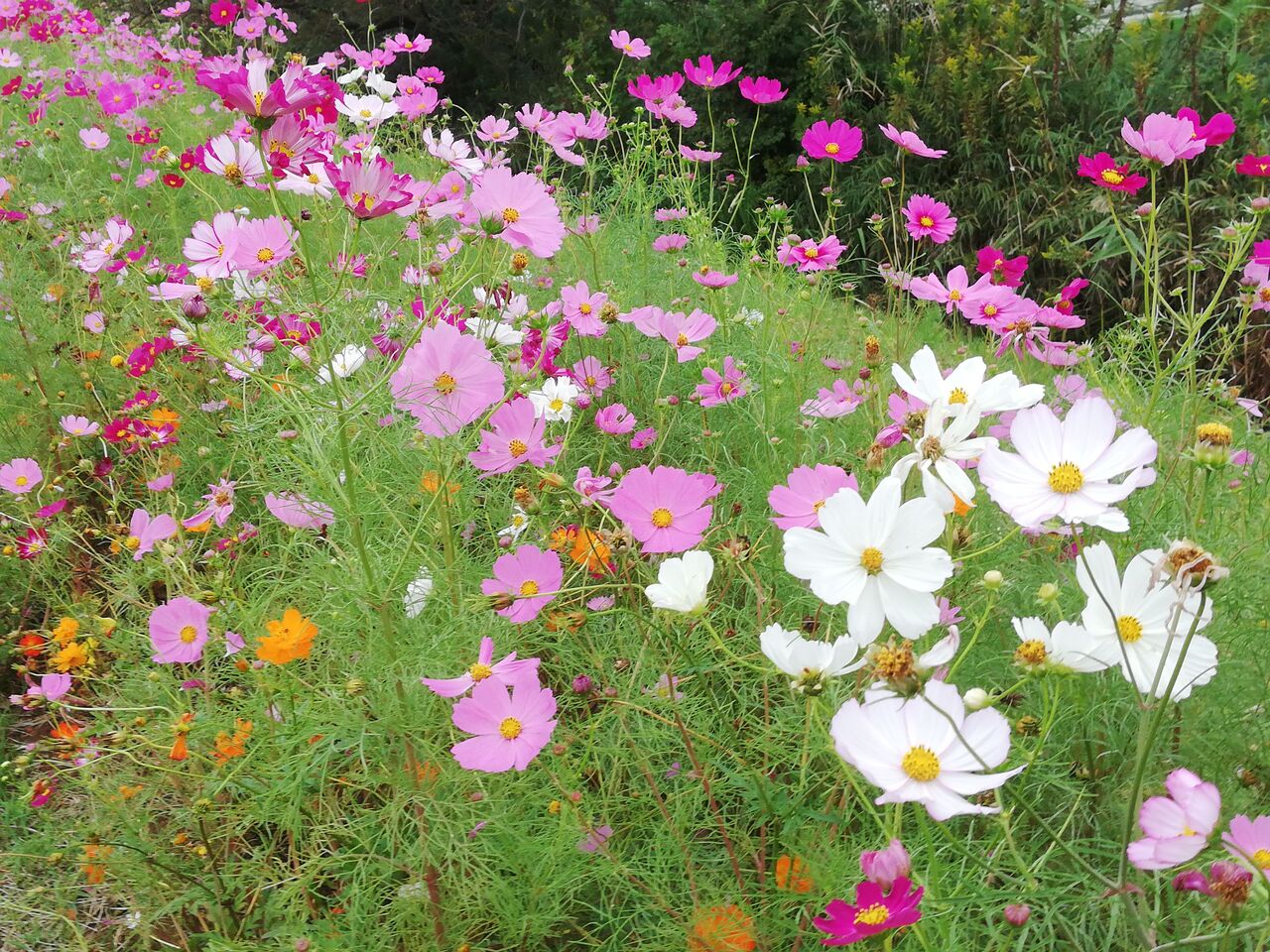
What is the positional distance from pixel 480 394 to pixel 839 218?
3116 millimetres

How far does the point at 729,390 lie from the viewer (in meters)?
1.51

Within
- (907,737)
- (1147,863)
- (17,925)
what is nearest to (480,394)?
(907,737)

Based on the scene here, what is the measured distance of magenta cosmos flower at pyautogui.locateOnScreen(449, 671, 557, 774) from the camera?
87cm

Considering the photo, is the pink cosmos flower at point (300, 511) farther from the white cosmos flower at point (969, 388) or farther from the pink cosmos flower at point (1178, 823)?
the pink cosmos flower at point (1178, 823)

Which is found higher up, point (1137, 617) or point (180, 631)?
point (1137, 617)

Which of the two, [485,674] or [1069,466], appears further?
[485,674]

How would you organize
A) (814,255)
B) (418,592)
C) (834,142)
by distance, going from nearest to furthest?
(418,592) → (814,255) → (834,142)

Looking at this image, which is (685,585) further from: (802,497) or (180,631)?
(180,631)

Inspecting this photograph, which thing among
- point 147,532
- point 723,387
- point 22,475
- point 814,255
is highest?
point 814,255

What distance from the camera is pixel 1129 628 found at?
0.70 meters

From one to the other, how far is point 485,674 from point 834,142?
4.35 feet

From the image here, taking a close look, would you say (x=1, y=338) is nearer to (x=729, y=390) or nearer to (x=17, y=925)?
(x=17, y=925)

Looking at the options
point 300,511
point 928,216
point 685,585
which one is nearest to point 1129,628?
point 685,585

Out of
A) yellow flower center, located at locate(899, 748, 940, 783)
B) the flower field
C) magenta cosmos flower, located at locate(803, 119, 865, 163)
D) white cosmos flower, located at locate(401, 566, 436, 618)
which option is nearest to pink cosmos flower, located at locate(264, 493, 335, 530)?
the flower field
